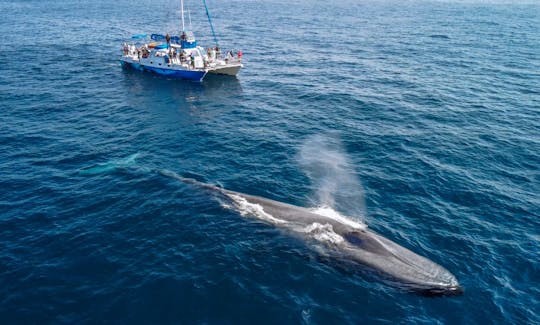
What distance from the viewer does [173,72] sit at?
74250mm

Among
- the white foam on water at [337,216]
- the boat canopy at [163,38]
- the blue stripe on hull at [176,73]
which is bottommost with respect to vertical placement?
the white foam on water at [337,216]

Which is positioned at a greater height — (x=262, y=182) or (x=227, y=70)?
(x=227, y=70)

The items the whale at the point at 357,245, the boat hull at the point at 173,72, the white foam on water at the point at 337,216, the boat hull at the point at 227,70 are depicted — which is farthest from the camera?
the boat hull at the point at 227,70

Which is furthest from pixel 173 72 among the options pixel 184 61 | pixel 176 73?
pixel 184 61

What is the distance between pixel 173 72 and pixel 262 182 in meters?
45.0

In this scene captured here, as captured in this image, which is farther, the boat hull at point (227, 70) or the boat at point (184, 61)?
the boat at point (184, 61)

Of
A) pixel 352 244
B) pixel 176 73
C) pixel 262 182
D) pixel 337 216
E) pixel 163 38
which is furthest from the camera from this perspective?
pixel 163 38

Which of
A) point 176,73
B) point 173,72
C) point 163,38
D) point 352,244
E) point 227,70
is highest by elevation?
point 163,38

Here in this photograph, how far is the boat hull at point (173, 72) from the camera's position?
237 ft

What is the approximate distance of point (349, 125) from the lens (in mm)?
53125

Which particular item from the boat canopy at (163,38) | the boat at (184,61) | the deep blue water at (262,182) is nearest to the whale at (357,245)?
the deep blue water at (262,182)

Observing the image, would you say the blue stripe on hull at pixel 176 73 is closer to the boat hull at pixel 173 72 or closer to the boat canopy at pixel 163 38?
the boat hull at pixel 173 72

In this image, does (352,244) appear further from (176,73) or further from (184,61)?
(184,61)

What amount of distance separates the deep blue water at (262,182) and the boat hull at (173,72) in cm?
172
